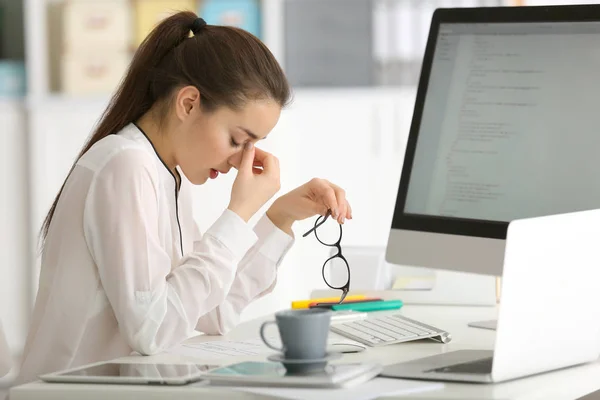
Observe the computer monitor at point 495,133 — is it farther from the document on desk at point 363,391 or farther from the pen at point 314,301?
the document on desk at point 363,391

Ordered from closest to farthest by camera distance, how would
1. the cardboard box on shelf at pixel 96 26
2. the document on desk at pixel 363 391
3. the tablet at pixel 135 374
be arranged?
the document on desk at pixel 363 391
the tablet at pixel 135 374
the cardboard box on shelf at pixel 96 26

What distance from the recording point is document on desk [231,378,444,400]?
3.39 feet

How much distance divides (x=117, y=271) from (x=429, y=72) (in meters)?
0.58

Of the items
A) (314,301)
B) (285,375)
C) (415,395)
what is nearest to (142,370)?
(285,375)

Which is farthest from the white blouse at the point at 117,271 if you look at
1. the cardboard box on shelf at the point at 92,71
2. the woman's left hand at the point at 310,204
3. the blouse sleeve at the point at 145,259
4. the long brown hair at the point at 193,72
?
the cardboard box on shelf at the point at 92,71

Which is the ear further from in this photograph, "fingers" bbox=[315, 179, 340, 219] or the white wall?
the white wall

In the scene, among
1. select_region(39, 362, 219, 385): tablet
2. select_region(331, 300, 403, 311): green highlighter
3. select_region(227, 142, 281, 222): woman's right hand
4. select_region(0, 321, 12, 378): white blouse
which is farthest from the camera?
select_region(331, 300, 403, 311): green highlighter

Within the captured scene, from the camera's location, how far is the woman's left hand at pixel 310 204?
1689mm

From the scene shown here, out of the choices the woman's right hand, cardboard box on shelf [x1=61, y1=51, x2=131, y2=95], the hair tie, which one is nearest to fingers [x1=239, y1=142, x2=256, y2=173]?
the woman's right hand

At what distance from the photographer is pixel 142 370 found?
1203 mm

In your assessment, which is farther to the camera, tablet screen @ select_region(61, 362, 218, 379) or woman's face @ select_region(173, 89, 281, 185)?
woman's face @ select_region(173, 89, 281, 185)

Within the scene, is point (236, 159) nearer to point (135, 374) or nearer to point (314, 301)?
point (314, 301)

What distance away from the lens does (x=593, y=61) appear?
144 centimetres

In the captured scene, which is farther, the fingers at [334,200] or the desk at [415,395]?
the fingers at [334,200]
